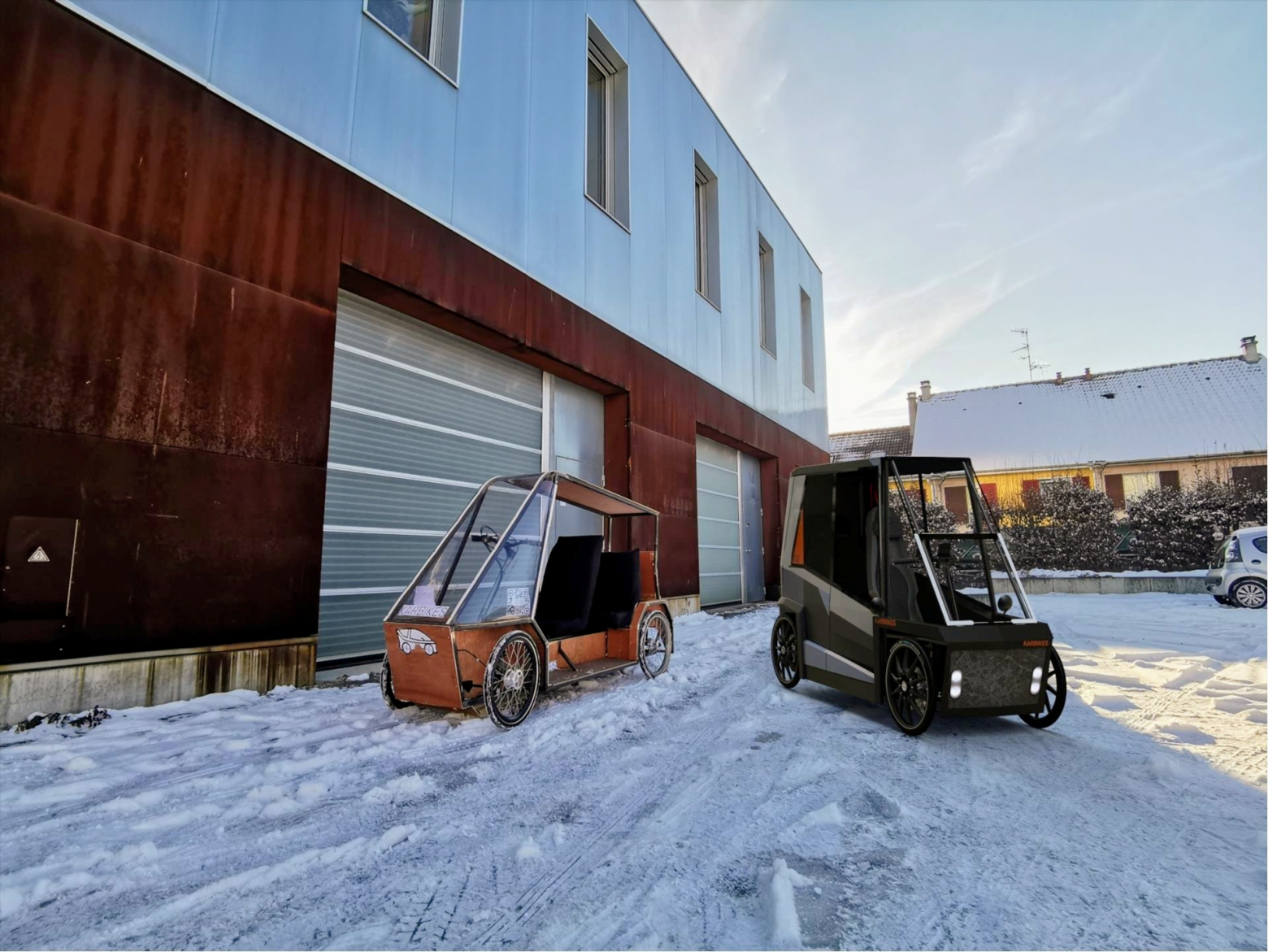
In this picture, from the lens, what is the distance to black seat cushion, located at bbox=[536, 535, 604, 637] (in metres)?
5.55

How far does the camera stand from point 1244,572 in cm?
1230

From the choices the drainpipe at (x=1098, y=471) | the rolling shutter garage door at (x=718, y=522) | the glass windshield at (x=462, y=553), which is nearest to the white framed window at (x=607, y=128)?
the rolling shutter garage door at (x=718, y=522)

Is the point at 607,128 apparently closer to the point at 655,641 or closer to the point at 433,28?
the point at 433,28

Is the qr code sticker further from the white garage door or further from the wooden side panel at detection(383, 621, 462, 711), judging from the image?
the white garage door

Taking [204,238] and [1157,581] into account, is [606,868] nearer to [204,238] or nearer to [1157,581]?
[204,238]

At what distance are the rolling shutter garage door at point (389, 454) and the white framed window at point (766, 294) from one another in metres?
11.1

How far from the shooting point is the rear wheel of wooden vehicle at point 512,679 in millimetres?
4207

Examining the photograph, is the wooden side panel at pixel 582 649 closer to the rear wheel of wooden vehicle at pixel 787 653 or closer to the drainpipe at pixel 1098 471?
the rear wheel of wooden vehicle at pixel 787 653

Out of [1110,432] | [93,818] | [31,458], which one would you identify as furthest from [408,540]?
[1110,432]

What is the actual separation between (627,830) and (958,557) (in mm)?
2989

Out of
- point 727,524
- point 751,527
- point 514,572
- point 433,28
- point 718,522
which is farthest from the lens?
point 751,527

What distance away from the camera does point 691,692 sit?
5648mm

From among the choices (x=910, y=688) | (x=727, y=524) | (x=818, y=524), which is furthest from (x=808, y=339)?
(x=910, y=688)

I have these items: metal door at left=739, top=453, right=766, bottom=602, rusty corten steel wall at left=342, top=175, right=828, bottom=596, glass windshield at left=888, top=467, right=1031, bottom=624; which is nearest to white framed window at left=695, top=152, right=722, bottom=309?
rusty corten steel wall at left=342, top=175, right=828, bottom=596
